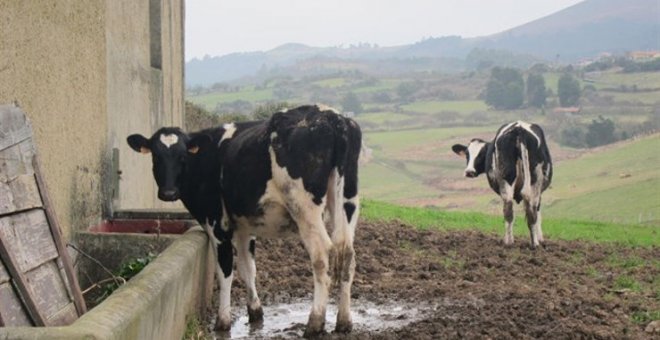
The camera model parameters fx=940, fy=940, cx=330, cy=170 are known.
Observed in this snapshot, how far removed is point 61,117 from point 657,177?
121ft

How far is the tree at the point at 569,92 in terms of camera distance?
103 meters

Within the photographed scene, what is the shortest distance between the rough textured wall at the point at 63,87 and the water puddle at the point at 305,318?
1840 mm

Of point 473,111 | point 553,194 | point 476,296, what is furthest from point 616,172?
point 473,111

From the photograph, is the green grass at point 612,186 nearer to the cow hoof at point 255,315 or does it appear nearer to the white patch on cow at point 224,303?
the cow hoof at point 255,315

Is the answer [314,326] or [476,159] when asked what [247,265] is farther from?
[476,159]

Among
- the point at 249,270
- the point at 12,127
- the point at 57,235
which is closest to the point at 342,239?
the point at 249,270

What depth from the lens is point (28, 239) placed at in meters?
5.89

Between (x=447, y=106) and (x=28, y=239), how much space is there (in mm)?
106711

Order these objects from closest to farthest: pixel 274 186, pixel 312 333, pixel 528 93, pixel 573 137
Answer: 1. pixel 312 333
2. pixel 274 186
3. pixel 573 137
4. pixel 528 93

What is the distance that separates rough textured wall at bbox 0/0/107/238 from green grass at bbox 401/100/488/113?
96395 millimetres

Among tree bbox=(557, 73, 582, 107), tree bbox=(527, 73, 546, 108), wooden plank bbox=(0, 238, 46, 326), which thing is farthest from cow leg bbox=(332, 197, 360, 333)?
tree bbox=(527, 73, 546, 108)

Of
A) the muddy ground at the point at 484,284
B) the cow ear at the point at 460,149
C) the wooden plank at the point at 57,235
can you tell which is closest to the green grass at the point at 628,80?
the cow ear at the point at 460,149

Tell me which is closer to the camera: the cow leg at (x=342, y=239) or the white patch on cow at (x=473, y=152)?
the cow leg at (x=342, y=239)

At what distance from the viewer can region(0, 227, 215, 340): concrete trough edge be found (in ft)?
13.5
